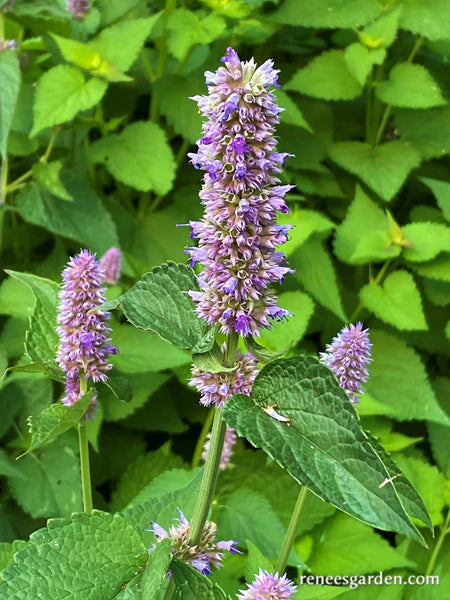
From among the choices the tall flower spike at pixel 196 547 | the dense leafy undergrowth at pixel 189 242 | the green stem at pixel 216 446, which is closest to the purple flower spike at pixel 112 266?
the dense leafy undergrowth at pixel 189 242

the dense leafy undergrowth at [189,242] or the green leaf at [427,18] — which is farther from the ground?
the green leaf at [427,18]

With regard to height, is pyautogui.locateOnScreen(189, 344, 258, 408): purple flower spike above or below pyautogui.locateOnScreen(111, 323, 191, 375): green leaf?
above

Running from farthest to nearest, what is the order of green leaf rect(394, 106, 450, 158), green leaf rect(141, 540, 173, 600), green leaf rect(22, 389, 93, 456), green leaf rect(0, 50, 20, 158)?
green leaf rect(394, 106, 450, 158) < green leaf rect(0, 50, 20, 158) < green leaf rect(22, 389, 93, 456) < green leaf rect(141, 540, 173, 600)

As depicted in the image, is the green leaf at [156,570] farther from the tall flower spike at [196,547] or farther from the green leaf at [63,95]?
the green leaf at [63,95]

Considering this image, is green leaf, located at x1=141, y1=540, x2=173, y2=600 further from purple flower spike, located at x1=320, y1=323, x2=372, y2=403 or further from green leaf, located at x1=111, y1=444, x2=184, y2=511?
green leaf, located at x1=111, y1=444, x2=184, y2=511

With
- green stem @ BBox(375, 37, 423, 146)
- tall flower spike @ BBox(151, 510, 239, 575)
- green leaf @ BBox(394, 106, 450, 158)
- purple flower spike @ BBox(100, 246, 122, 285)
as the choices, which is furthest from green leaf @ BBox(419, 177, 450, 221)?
tall flower spike @ BBox(151, 510, 239, 575)

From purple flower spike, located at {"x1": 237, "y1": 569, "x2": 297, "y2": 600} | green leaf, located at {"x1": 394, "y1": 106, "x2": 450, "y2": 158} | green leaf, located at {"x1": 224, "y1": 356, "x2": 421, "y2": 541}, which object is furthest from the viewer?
green leaf, located at {"x1": 394, "y1": 106, "x2": 450, "y2": 158}
